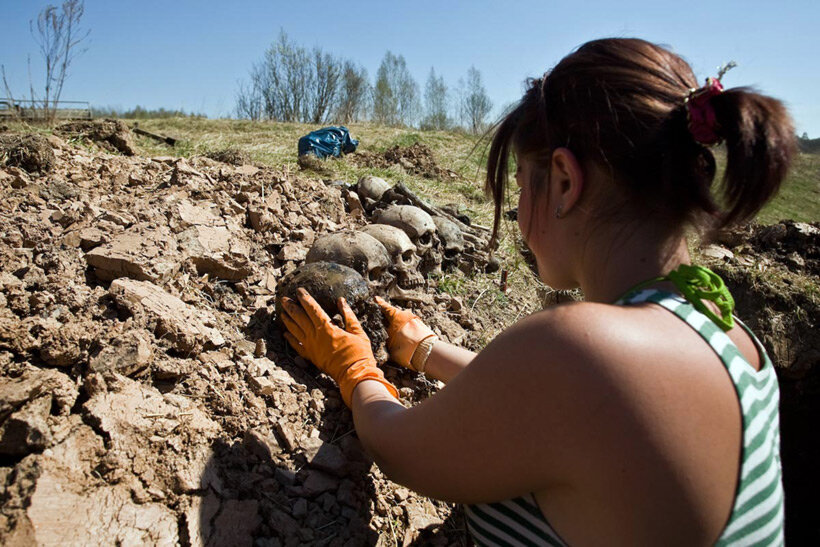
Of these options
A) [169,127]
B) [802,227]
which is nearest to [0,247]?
[802,227]

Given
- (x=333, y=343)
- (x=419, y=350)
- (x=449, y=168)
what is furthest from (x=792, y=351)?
(x=449, y=168)

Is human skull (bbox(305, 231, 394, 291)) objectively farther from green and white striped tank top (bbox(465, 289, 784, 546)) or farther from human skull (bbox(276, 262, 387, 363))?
green and white striped tank top (bbox(465, 289, 784, 546))

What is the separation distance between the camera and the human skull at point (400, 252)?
12.0 feet

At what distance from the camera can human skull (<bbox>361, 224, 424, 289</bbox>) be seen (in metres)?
3.64

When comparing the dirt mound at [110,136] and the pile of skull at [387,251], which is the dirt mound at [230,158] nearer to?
the dirt mound at [110,136]

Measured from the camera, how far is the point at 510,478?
1.19 m

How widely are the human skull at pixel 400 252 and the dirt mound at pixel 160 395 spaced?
0.71 m

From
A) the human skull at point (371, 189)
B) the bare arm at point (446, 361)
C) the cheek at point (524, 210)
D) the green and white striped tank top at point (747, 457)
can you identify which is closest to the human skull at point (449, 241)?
the human skull at point (371, 189)

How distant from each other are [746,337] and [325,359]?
5.08 feet

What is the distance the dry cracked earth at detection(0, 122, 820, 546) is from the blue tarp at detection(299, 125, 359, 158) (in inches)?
166

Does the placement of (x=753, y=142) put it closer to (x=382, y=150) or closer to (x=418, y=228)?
(x=418, y=228)

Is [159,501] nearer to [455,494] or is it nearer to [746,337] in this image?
[455,494]

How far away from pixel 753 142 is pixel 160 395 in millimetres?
1981

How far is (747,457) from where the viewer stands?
1.11 meters
